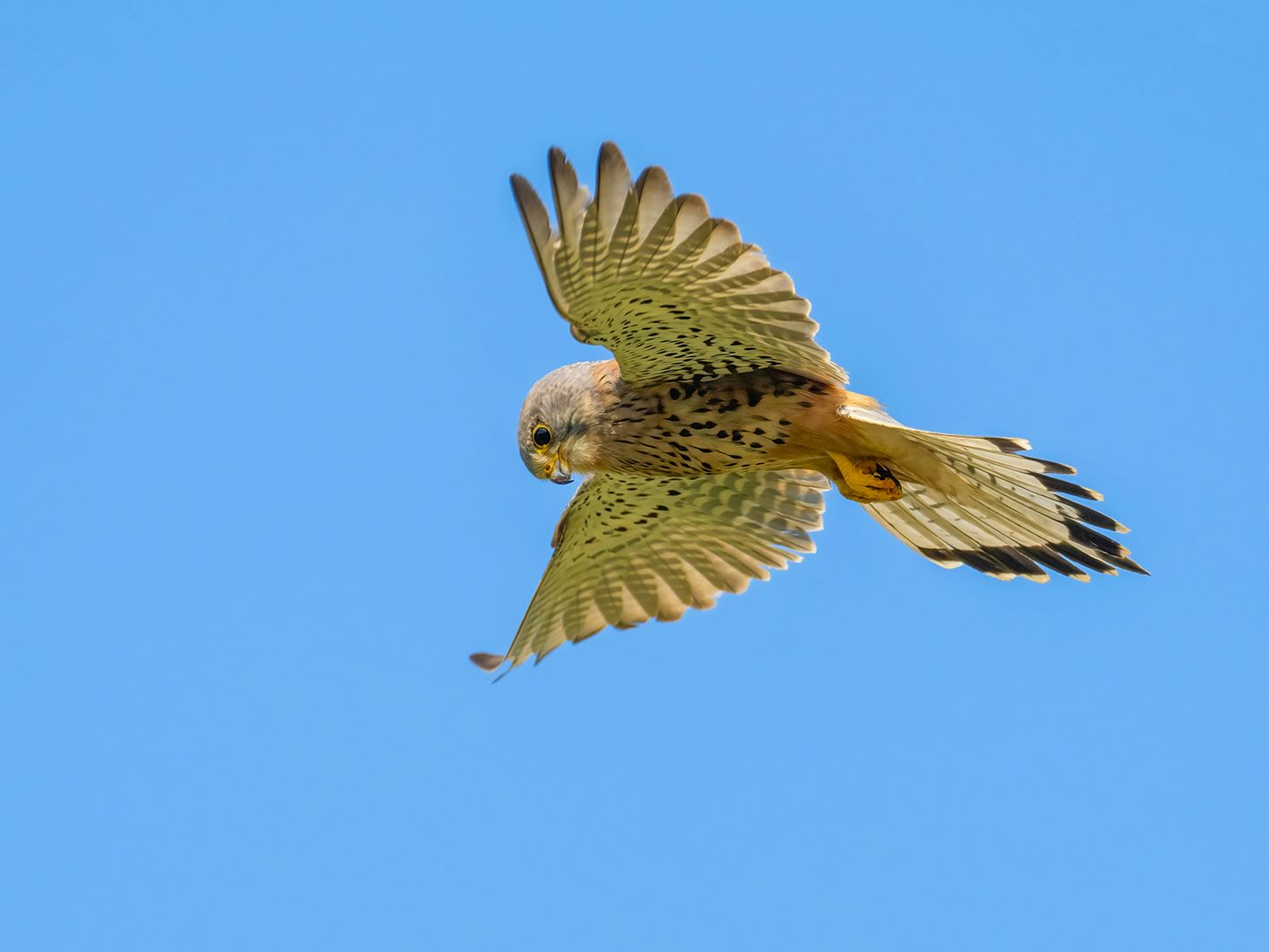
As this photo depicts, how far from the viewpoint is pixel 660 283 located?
5527mm

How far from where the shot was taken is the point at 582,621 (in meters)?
7.38

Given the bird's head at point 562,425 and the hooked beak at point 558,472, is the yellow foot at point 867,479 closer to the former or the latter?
the bird's head at point 562,425

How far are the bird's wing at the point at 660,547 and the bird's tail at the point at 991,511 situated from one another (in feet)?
1.77

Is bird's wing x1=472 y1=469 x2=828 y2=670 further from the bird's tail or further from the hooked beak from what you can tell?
the bird's tail

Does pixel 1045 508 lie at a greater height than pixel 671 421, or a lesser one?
lesser

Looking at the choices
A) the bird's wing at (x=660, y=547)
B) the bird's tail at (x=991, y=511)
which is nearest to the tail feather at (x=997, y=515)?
the bird's tail at (x=991, y=511)

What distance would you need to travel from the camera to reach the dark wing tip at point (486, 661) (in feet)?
22.6

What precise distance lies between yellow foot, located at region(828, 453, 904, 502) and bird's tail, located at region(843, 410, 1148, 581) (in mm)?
61

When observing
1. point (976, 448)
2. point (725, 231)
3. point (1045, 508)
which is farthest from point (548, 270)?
point (1045, 508)

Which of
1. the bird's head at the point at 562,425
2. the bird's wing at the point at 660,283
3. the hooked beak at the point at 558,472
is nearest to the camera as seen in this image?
the bird's wing at the point at 660,283

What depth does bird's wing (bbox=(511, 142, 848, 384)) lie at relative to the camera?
5.15 meters

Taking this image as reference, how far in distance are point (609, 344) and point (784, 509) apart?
1643 millimetres

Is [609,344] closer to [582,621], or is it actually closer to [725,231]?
[725,231]

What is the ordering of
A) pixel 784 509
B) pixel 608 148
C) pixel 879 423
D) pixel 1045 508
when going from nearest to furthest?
1. pixel 608 148
2. pixel 879 423
3. pixel 1045 508
4. pixel 784 509
